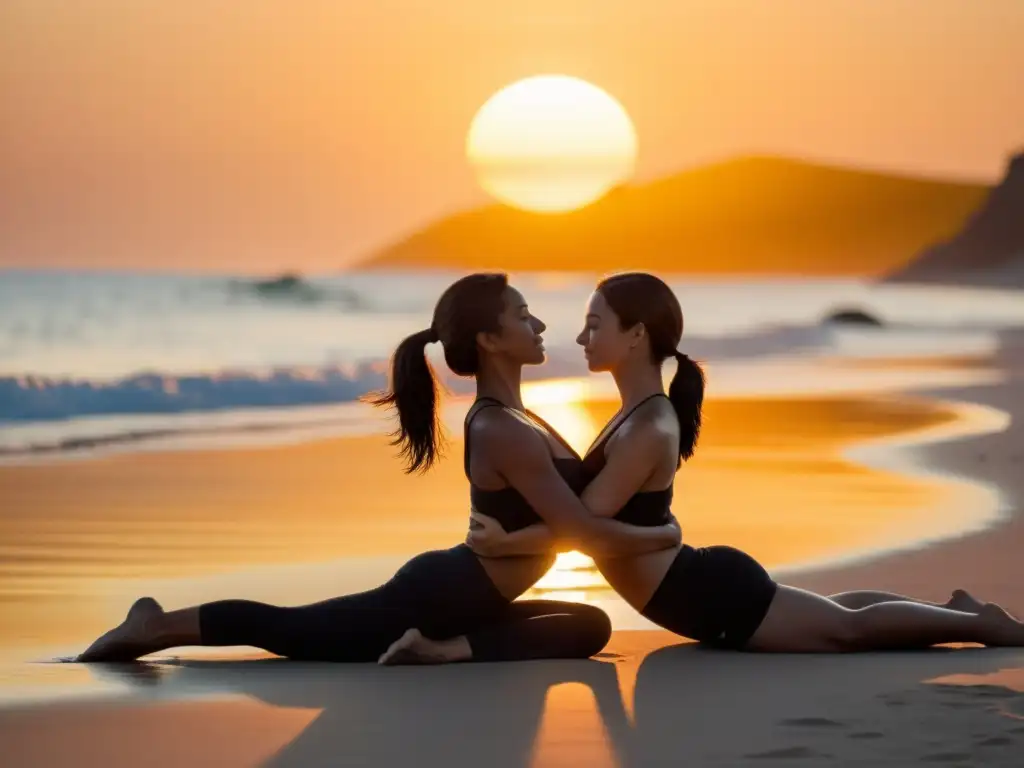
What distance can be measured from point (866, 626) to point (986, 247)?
164708 millimetres

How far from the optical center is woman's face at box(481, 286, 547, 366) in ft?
22.1

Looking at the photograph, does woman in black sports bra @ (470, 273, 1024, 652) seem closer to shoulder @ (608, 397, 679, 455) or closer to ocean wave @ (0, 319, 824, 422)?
shoulder @ (608, 397, 679, 455)

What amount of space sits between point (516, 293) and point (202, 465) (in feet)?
25.0

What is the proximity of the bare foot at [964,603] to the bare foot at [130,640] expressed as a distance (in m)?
3.08

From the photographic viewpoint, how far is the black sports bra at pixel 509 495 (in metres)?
6.71

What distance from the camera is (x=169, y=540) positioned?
10047 mm

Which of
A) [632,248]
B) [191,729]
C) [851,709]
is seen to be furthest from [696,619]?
[632,248]

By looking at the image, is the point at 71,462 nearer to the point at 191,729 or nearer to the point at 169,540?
the point at 169,540

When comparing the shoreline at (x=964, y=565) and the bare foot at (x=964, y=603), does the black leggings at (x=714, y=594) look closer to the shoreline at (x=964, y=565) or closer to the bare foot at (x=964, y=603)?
the bare foot at (x=964, y=603)

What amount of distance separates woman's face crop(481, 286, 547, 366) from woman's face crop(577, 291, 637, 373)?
0.21 metres

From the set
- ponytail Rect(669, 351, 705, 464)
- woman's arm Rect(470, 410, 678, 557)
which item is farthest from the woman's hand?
ponytail Rect(669, 351, 705, 464)

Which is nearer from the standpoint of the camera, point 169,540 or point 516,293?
point 516,293

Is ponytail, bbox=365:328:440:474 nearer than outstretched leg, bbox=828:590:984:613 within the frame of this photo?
Yes

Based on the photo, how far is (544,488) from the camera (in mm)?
6586
